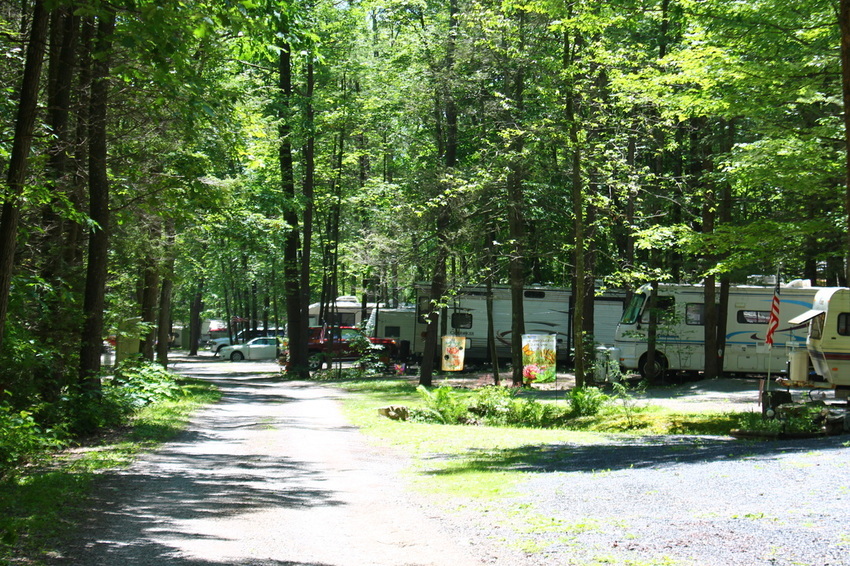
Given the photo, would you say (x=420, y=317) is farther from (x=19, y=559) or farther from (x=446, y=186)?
(x=19, y=559)

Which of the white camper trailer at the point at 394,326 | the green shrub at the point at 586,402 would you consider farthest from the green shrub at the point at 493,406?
the white camper trailer at the point at 394,326

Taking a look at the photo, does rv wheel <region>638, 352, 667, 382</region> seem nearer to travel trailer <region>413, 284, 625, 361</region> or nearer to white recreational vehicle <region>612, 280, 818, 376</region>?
white recreational vehicle <region>612, 280, 818, 376</region>

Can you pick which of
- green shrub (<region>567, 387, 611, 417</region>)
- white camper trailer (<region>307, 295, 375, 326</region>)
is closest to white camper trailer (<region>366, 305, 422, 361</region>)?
white camper trailer (<region>307, 295, 375, 326</region>)

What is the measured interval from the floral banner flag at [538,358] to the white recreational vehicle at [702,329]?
13.1ft

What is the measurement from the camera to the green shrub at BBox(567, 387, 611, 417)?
637 inches

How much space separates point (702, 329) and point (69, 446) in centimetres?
1973

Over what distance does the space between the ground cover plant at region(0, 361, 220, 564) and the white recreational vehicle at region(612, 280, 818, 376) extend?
45.8 feet

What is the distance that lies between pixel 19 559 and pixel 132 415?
9331 millimetres

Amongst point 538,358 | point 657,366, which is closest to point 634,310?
point 657,366

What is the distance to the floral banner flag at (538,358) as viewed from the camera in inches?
839

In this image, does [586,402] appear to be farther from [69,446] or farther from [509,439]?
[69,446]

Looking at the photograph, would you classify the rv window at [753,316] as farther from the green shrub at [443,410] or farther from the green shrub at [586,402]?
the green shrub at [443,410]

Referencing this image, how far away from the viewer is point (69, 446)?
11117 mm

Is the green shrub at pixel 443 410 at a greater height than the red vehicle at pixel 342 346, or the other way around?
the red vehicle at pixel 342 346
